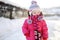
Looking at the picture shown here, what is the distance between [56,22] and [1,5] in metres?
0.40

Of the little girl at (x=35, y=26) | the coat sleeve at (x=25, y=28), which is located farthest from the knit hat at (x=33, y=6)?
the coat sleeve at (x=25, y=28)

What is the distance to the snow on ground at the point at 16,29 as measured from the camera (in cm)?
157

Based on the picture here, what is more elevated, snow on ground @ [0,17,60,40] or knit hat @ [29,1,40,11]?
knit hat @ [29,1,40,11]

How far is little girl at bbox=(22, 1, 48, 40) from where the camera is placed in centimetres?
147

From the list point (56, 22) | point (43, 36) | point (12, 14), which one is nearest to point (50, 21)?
point (56, 22)

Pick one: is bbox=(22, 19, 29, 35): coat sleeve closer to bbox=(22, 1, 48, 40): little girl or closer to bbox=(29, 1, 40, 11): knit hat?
bbox=(22, 1, 48, 40): little girl

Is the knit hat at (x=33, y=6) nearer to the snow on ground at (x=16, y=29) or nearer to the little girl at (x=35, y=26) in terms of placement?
the little girl at (x=35, y=26)

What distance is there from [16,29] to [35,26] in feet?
A: 0.55

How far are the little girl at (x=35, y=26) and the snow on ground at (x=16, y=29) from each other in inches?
3.4

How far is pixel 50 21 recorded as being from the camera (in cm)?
160

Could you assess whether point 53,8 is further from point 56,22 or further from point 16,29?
point 16,29

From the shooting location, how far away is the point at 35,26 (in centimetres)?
149

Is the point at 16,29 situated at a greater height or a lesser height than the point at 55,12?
lesser

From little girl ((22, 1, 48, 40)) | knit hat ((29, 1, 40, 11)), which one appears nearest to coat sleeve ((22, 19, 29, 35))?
little girl ((22, 1, 48, 40))
